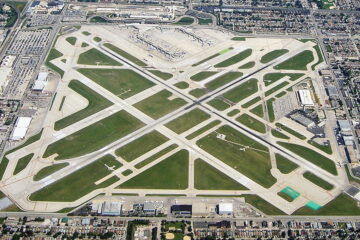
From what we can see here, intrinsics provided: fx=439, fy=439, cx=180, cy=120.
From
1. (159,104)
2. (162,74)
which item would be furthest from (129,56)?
(159,104)

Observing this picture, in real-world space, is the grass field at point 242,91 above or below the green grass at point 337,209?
above

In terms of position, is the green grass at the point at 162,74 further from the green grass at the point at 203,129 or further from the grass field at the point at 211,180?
the grass field at the point at 211,180

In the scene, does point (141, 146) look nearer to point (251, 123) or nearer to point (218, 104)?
point (218, 104)

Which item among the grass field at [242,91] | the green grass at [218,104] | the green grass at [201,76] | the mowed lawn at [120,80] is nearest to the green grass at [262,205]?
the green grass at [218,104]

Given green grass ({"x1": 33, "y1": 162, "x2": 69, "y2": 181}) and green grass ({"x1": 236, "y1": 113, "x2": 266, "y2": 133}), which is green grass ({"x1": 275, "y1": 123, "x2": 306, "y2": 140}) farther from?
green grass ({"x1": 33, "y1": 162, "x2": 69, "y2": 181})

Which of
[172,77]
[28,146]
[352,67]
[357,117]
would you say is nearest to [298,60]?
[352,67]

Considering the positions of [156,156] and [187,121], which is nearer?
[156,156]
